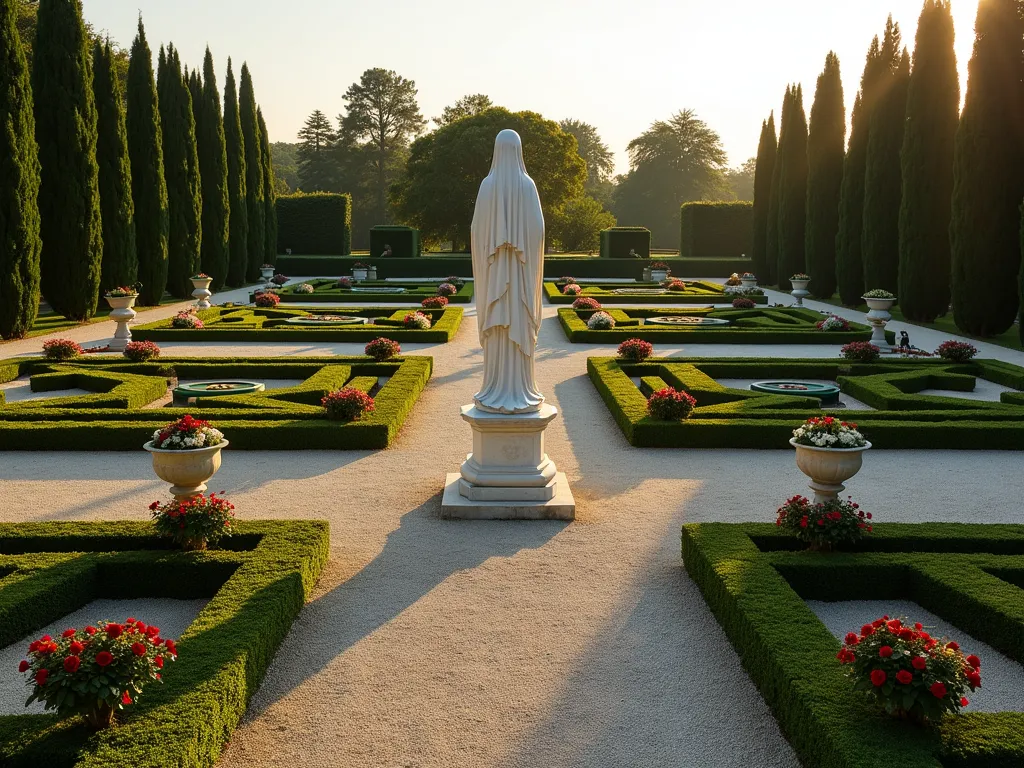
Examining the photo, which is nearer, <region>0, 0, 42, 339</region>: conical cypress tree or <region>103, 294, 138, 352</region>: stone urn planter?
<region>103, 294, 138, 352</region>: stone urn planter

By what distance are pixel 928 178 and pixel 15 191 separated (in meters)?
23.4

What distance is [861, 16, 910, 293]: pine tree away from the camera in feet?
91.8

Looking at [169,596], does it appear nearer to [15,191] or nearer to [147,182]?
[15,191]

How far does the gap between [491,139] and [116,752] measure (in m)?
55.3

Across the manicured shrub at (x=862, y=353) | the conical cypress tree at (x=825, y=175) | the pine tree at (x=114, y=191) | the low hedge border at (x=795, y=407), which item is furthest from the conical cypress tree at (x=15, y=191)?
the conical cypress tree at (x=825, y=175)

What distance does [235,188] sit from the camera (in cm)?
3828

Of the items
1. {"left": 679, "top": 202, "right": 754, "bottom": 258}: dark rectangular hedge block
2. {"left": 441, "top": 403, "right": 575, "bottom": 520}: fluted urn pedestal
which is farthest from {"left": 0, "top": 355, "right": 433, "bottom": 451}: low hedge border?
{"left": 679, "top": 202, "right": 754, "bottom": 258}: dark rectangular hedge block

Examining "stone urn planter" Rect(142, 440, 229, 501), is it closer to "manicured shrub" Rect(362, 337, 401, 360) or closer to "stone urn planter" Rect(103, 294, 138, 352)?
"manicured shrub" Rect(362, 337, 401, 360)

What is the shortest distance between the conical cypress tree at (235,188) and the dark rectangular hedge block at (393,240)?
Result: 40.0ft

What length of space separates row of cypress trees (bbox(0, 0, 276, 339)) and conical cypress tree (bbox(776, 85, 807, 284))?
23.2 meters

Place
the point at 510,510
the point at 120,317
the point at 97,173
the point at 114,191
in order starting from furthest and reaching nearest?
1. the point at 114,191
2. the point at 97,173
3. the point at 120,317
4. the point at 510,510

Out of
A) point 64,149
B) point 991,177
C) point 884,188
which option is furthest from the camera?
point 884,188

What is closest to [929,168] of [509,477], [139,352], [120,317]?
[139,352]

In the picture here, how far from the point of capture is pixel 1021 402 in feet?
44.9
